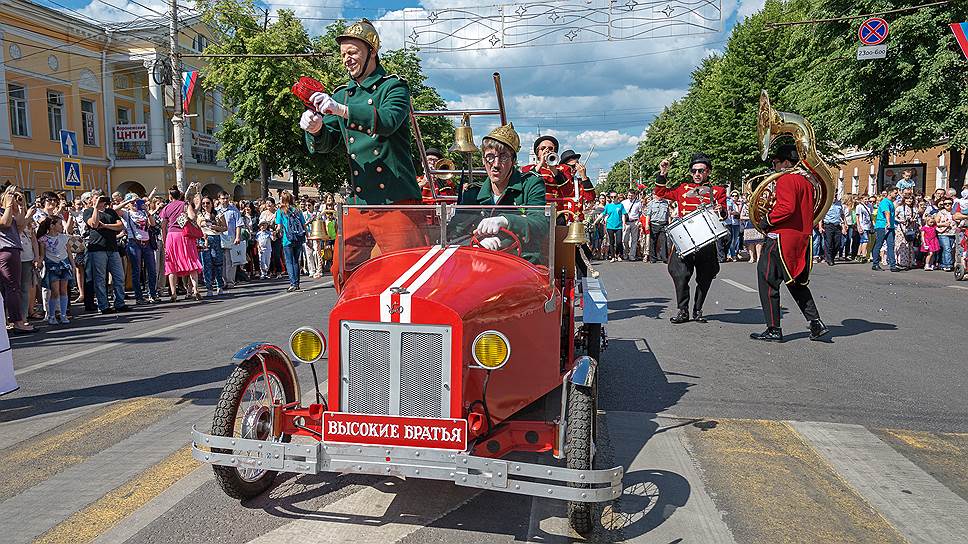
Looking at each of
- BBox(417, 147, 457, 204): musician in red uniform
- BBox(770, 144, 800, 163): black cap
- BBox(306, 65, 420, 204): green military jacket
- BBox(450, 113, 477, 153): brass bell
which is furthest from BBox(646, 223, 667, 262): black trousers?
BBox(306, 65, 420, 204): green military jacket

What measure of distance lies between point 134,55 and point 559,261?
121 ft

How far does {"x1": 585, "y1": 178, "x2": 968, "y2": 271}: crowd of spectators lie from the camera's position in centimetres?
1698

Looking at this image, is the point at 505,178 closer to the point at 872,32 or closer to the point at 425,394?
the point at 425,394

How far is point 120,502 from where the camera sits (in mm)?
3832

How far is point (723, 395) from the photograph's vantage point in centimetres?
598

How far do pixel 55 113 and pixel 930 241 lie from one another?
3232 centimetres

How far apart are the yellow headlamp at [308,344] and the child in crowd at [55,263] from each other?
8022 mm

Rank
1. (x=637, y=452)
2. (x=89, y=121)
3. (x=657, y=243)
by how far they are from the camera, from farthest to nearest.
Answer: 1. (x=89, y=121)
2. (x=657, y=243)
3. (x=637, y=452)

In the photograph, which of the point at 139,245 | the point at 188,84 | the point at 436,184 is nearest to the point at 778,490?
the point at 436,184

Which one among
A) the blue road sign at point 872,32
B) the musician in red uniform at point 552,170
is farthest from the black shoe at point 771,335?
the blue road sign at point 872,32

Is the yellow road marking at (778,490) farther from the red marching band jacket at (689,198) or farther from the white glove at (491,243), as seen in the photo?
the red marching band jacket at (689,198)

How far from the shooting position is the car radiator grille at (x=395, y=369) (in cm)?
325

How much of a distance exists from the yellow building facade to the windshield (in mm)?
21532

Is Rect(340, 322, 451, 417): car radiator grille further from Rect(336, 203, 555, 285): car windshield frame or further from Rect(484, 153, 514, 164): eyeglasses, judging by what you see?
Rect(484, 153, 514, 164): eyeglasses
